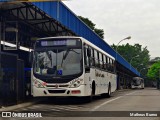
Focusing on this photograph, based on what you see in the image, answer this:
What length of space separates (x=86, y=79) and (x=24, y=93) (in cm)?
337

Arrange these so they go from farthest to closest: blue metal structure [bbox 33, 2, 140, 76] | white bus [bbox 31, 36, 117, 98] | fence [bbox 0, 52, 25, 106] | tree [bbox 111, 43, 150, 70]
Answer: tree [bbox 111, 43, 150, 70] < blue metal structure [bbox 33, 2, 140, 76] < white bus [bbox 31, 36, 117, 98] < fence [bbox 0, 52, 25, 106]

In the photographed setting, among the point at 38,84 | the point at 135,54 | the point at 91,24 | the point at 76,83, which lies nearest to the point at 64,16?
the point at 38,84

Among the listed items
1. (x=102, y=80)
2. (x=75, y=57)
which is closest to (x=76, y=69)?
(x=75, y=57)

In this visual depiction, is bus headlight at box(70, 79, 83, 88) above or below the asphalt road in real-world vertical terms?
above

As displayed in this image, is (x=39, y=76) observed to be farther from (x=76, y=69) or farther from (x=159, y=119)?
(x=159, y=119)

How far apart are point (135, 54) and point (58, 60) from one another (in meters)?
126

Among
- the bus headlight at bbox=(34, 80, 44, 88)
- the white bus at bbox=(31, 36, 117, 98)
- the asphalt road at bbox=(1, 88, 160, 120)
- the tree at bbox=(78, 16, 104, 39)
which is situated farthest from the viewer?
the tree at bbox=(78, 16, 104, 39)

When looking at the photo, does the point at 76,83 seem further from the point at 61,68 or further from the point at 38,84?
the point at 38,84

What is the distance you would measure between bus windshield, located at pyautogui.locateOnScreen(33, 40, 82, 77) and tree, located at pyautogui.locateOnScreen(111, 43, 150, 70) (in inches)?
4416

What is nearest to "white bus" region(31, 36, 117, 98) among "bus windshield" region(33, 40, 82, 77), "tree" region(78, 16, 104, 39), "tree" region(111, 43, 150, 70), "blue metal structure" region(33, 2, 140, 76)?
"bus windshield" region(33, 40, 82, 77)

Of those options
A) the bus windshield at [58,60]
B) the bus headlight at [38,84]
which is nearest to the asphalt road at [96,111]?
the bus headlight at [38,84]

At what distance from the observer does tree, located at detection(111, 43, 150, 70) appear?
13675cm

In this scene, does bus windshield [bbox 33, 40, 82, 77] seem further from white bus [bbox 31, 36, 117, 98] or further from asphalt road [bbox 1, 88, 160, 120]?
asphalt road [bbox 1, 88, 160, 120]

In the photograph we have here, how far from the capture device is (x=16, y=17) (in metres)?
25.8
